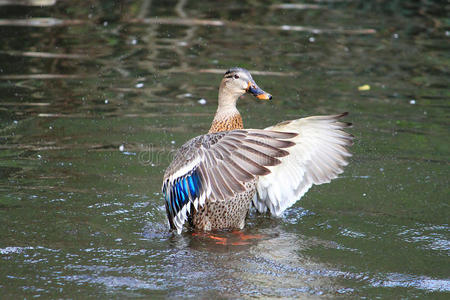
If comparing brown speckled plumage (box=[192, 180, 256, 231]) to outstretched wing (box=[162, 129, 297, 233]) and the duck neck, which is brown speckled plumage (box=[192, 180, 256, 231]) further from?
the duck neck

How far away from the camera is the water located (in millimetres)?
5469

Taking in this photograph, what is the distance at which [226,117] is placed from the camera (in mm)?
6887

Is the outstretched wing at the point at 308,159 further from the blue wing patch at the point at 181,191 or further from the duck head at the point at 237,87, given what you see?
the blue wing patch at the point at 181,191

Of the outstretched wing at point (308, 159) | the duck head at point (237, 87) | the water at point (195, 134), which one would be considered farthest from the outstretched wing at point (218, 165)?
the duck head at point (237, 87)

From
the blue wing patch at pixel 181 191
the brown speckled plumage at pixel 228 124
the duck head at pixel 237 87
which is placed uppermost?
the duck head at pixel 237 87

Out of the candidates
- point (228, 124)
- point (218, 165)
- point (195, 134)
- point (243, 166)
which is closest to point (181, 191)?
point (218, 165)

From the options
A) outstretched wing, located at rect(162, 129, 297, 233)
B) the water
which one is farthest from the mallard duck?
the water

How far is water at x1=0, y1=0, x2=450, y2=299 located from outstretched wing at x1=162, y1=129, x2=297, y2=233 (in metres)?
0.43

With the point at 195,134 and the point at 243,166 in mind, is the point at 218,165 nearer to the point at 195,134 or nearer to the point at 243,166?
the point at 243,166

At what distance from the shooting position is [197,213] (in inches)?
255

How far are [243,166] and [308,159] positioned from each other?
1.31 m

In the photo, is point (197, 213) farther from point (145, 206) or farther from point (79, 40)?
point (79, 40)

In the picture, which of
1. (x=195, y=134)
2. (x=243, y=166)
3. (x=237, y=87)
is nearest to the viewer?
(x=243, y=166)

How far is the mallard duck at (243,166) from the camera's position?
5605 mm
